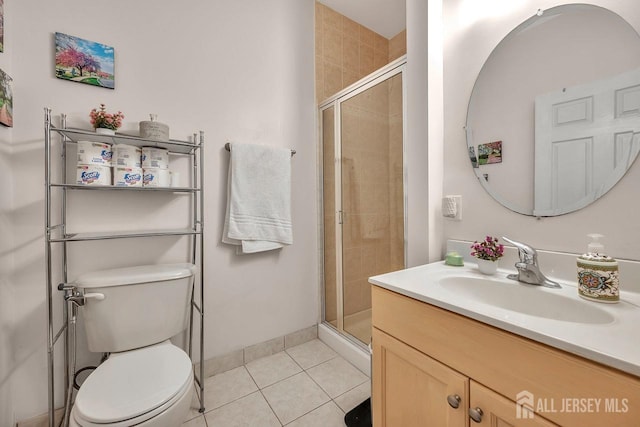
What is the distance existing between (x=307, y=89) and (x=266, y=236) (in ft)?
3.70

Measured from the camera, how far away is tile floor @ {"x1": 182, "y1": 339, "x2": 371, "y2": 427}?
4.23 ft

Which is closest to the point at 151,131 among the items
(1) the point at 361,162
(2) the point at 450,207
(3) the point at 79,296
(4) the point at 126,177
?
(4) the point at 126,177

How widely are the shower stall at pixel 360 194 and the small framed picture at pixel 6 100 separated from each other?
5.24 feet

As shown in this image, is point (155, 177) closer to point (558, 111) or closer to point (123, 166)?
point (123, 166)

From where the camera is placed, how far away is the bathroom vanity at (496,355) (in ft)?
1.68

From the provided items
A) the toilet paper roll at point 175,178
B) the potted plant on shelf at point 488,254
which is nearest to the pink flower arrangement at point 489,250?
the potted plant on shelf at point 488,254

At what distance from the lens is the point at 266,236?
1706mm

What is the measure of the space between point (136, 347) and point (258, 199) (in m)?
0.95

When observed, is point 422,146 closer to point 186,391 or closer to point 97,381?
point 186,391

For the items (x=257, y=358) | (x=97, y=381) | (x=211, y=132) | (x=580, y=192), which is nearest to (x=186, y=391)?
(x=97, y=381)

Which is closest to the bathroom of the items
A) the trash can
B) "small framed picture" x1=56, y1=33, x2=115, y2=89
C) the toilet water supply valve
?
"small framed picture" x1=56, y1=33, x2=115, y2=89

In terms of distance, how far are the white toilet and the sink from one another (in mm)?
1028

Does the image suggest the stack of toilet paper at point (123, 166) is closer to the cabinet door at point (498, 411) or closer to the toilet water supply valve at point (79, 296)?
the toilet water supply valve at point (79, 296)

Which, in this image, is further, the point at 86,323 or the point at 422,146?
the point at 422,146
